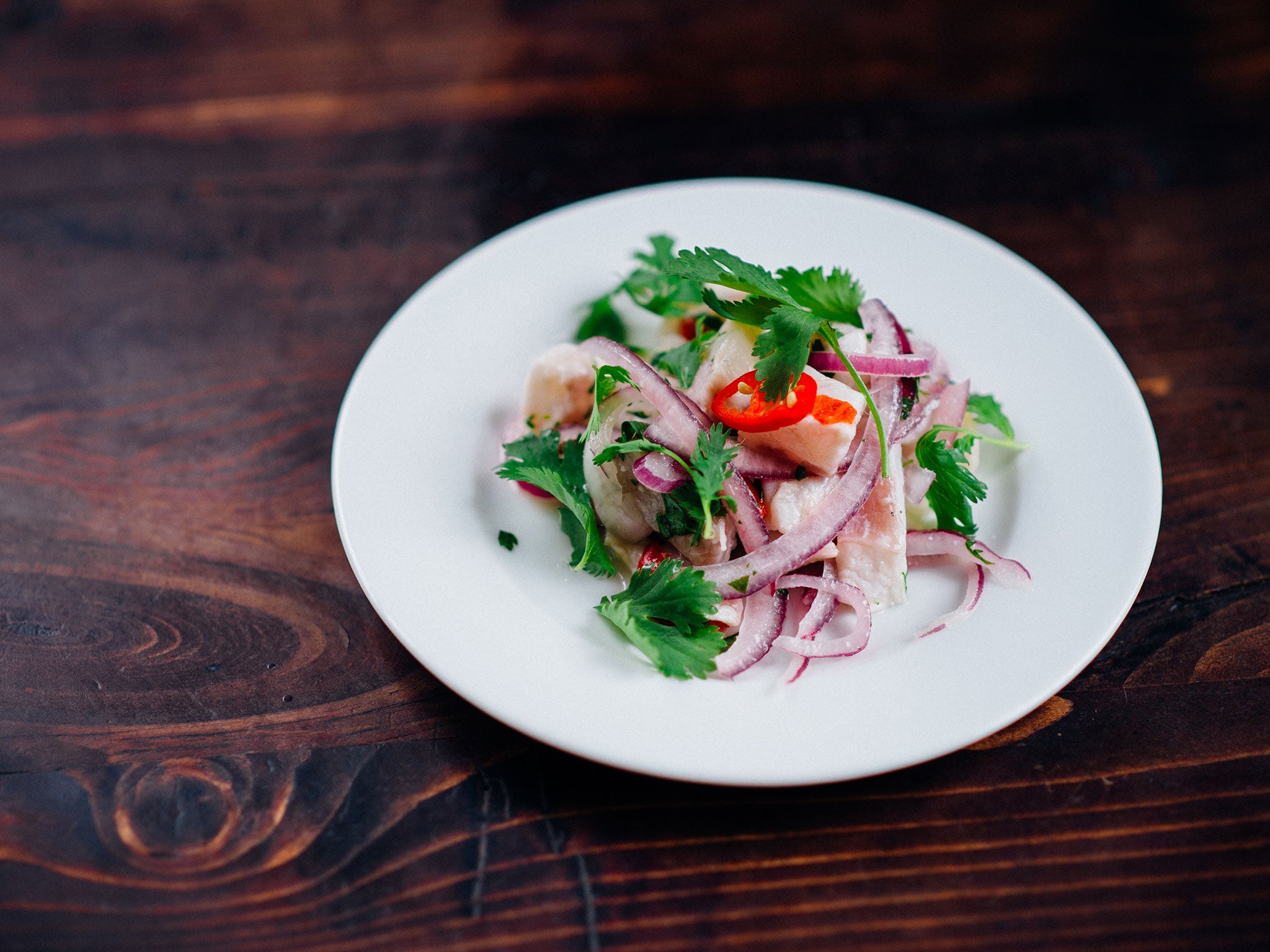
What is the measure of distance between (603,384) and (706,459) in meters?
0.33

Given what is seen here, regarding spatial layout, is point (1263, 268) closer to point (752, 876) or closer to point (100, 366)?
point (752, 876)

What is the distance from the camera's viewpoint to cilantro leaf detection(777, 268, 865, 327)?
232 centimetres

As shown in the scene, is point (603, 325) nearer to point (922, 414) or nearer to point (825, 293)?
point (825, 293)

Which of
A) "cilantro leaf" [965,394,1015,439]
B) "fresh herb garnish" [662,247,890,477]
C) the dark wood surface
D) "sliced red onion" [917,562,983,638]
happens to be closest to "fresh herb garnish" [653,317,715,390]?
"fresh herb garnish" [662,247,890,477]

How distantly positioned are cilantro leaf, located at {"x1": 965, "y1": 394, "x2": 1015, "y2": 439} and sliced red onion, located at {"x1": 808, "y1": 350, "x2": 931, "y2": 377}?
19 centimetres

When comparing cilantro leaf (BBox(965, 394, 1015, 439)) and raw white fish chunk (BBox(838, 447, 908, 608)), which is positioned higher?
cilantro leaf (BBox(965, 394, 1015, 439))

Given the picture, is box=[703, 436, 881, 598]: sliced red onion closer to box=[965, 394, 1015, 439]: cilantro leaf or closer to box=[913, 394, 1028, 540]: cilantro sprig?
box=[913, 394, 1028, 540]: cilantro sprig

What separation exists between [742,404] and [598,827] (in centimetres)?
95

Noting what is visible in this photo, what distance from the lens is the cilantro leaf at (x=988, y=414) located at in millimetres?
2320

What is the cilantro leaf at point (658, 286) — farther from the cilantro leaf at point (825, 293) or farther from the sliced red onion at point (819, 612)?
the sliced red onion at point (819, 612)

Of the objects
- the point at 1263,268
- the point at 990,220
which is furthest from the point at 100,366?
the point at 1263,268

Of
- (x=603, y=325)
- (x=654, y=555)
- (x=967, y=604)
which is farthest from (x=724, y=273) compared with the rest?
(x=967, y=604)

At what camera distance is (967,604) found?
6.60 feet

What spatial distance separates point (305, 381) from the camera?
2.89m
